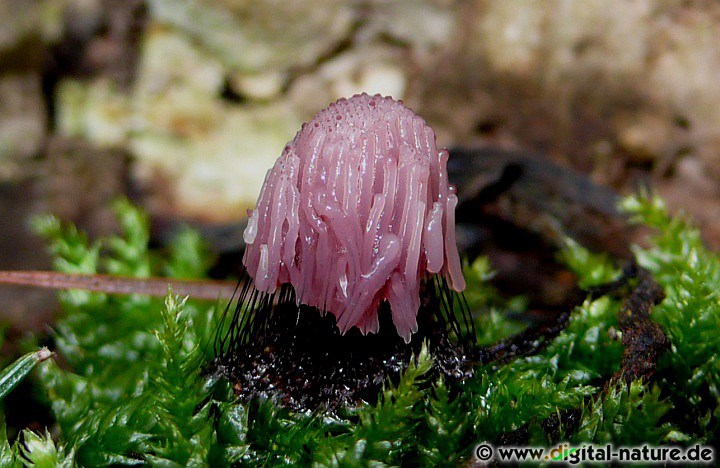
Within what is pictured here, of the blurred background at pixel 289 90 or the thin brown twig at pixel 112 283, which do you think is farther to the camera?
the blurred background at pixel 289 90

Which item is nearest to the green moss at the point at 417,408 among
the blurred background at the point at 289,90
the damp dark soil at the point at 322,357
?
the damp dark soil at the point at 322,357

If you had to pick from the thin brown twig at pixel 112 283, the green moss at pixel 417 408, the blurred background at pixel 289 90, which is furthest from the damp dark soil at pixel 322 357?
the blurred background at pixel 289 90

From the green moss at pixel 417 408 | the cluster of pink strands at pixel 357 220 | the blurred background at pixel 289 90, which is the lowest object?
the green moss at pixel 417 408

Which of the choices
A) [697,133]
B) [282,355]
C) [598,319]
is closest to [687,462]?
[598,319]

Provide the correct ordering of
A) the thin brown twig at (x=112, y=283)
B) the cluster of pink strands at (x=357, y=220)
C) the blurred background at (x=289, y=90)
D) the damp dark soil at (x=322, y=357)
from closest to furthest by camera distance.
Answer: the cluster of pink strands at (x=357, y=220) < the damp dark soil at (x=322, y=357) < the thin brown twig at (x=112, y=283) < the blurred background at (x=289, y=90)

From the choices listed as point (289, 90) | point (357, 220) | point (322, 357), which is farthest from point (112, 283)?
point (289, 90)

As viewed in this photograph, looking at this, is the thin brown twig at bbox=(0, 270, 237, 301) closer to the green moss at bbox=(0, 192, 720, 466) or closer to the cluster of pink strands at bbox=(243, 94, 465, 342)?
the green moss at bbox=(0, 192, 720, 466)

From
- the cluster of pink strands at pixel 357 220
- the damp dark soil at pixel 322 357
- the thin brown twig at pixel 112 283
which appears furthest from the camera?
the thin brown twig at pixel 112 283

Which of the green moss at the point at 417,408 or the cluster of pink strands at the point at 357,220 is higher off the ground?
the cluster of pink strands at the point at 357,220

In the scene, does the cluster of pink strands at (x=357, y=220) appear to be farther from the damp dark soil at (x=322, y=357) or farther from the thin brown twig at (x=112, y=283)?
the thin brown twig at (x=112, y=283)
